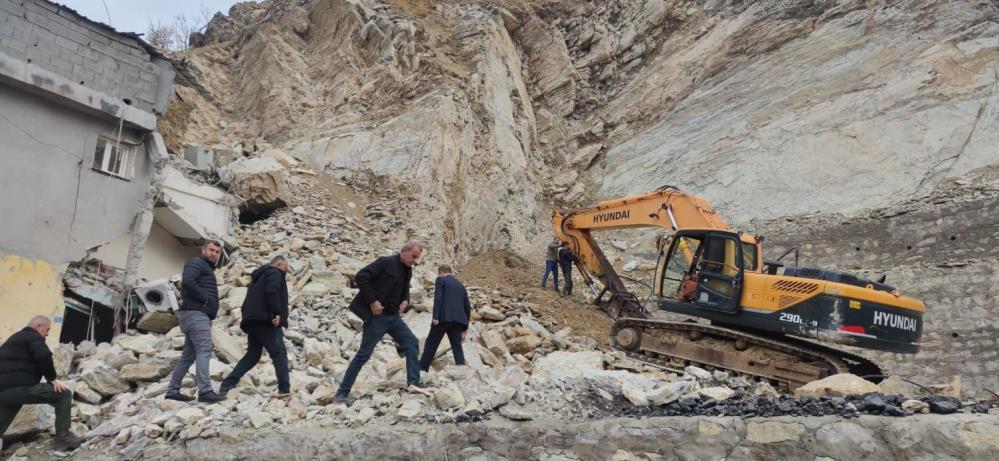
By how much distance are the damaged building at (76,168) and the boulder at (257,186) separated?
150cm

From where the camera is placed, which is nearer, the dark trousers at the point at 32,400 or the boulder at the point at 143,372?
the dark trousers at the point at 32,400

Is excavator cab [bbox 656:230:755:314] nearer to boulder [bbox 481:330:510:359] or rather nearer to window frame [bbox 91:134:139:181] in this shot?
boulder [bbox 481:330:510:359]

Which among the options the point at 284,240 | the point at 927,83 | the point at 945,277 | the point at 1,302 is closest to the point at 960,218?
the point at 945,277

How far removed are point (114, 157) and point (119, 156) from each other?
78 millimetres

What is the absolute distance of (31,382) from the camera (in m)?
4.51

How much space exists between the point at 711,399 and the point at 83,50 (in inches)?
354

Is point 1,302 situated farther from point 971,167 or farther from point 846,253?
point 971,167

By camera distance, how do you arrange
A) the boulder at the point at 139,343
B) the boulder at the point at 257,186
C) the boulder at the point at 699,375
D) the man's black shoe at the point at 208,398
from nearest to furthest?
the man's black shoe at the point at 208,398 < the boulder at the point at 699,375 < the boulder at the point at 139,343 < the boulder at the point at 257,186

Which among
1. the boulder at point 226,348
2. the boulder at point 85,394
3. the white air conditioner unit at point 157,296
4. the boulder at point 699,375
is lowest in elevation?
the boulder at point 85,394

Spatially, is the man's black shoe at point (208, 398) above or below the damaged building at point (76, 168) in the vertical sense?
below

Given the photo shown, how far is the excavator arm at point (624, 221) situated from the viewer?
28.1 feet

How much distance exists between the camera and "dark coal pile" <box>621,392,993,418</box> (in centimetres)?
330

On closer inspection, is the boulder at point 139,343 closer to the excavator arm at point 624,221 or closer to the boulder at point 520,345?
the boulder at point 520,345

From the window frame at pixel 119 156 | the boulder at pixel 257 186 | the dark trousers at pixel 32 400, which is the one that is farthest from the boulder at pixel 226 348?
the boulder at pixel 257 186
